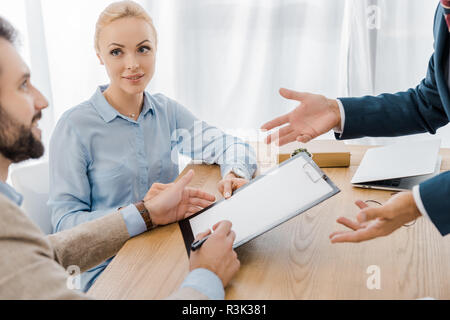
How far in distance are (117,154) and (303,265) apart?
0.79 m

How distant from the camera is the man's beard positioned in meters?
0.79

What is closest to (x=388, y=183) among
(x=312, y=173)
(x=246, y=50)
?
(x=312, y=173)

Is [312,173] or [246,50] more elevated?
[246,50]

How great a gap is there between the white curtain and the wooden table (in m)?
1.44

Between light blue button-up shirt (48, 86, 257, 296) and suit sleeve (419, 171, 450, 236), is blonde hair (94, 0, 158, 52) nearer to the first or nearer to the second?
light blue button-up shirt (48, 86, 257, 296)

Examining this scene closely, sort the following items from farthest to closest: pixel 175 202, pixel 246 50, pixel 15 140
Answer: pixel 246 50 → pixel 175 202 → pixel 15 140

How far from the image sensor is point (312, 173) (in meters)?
0.96

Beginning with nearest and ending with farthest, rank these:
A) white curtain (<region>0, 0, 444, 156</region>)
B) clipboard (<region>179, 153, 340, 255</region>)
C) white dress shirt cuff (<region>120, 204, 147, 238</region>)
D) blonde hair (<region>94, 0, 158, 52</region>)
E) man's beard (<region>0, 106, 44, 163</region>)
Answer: man's beard (<region>0, 106, 44, 163</region>), clipboard (<region>179, 153, 340, 255</region>), white dress shirt cuff (<region>120, 204, 147, 238</region>), blonde hair (<region>94, 0, 158, 52</region>), white curtain (<region>0, 0, 444, 156</region>)

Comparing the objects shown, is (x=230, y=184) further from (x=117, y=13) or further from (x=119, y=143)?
(x=117, y=13)

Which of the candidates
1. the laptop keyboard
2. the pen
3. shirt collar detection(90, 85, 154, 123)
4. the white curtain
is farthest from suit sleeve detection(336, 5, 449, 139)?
the white curtain

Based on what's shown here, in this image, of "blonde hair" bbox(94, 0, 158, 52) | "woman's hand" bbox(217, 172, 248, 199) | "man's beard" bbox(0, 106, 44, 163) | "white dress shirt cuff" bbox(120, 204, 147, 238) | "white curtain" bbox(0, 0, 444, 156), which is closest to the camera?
"man's beard" bbox(0, 106, 44, 163)

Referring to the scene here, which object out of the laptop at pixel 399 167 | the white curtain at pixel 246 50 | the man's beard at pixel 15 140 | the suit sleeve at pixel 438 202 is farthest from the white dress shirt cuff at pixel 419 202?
the white curtain at pixel 246 50
